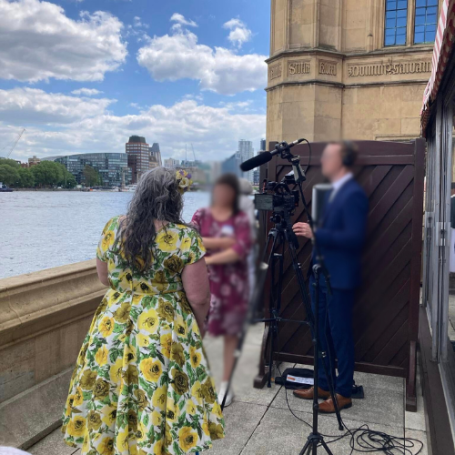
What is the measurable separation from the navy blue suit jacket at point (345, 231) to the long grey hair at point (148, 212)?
34.2 inches

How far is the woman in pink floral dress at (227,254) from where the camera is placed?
2.02 feet

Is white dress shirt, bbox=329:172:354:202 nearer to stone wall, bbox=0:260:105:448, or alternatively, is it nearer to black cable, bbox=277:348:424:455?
stone wall, bbox=0:260:105:448

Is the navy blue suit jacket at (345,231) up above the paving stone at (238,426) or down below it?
above

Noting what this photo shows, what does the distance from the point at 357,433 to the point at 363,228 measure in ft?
9.42

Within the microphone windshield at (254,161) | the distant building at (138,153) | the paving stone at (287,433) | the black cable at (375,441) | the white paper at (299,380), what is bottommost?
the paving stone at (287,433)

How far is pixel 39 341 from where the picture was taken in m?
3.02

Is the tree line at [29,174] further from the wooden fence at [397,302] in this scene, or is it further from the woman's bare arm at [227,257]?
the woman's bare arm at [227,257]

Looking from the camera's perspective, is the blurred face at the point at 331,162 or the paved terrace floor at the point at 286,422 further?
the paved terrace floor at the point at 286,422

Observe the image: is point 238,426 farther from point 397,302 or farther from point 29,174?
point 29,174

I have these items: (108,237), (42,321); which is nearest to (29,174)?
(42,321)

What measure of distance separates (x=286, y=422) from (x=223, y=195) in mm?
2961

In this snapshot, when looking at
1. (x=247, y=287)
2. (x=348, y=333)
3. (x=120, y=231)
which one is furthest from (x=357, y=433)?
(x=247, y=287)

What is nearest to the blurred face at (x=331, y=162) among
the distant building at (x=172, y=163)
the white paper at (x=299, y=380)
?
the distant building at (x=172, y=163)

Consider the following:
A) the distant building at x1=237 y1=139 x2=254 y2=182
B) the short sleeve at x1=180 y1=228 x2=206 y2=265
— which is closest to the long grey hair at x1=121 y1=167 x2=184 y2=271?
the short sleeve at x1=180 y1=228 x2=206 y2=265
